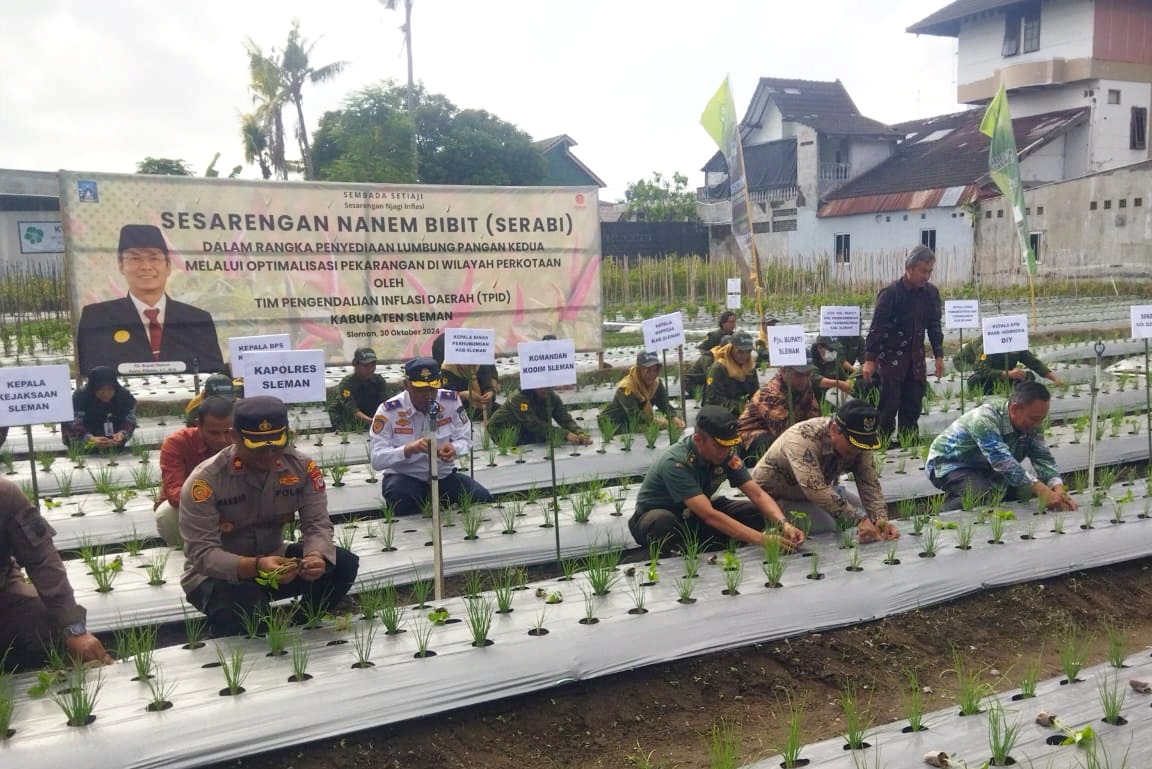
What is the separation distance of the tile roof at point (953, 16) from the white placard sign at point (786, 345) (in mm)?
28397

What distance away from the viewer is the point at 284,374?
4.58 metres

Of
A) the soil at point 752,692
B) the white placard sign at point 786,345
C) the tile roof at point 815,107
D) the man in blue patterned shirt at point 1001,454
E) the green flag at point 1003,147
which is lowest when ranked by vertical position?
the soil at point 752,692

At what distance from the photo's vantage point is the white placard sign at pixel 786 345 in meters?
6.25

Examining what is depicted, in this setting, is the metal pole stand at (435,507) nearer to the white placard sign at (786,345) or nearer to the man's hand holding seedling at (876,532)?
the man's hand holding seedling at (876,532)

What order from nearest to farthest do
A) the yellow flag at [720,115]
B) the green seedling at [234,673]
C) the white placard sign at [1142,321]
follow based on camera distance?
1. the green seedling at [234,673]
2. the white placard sign at [1142,321]
3. the yellow flag at [720,115]

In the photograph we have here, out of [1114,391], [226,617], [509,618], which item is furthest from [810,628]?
[1114,391]

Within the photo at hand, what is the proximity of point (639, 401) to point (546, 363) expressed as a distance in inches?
110

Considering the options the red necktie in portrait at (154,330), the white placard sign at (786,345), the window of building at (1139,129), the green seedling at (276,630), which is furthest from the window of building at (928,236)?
the green seedling at (276,630)

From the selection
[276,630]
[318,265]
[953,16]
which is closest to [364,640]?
[276,630]

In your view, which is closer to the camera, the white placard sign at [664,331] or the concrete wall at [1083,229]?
the white placard sign at [664,331]

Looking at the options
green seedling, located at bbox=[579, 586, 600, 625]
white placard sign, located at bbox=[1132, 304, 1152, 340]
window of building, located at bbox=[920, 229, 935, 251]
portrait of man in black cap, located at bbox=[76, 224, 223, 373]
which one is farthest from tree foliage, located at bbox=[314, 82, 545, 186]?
green seedling, located at bbox=[579, 586, 600, 625]

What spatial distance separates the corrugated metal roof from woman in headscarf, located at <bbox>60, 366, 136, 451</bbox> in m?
23.4

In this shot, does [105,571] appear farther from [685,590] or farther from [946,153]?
[946,153]

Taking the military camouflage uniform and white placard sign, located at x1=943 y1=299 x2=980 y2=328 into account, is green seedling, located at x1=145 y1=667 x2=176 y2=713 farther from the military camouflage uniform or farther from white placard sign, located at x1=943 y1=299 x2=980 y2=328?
white placard sign, located at x1=943 y1=299 x2=980 y2=328
